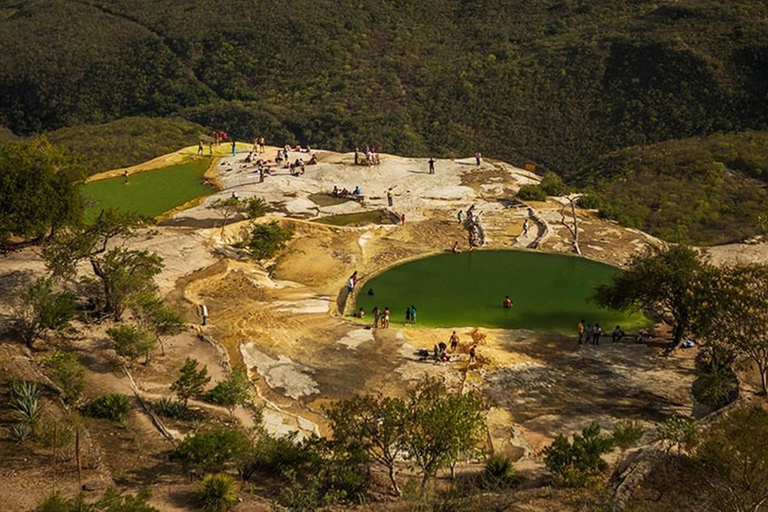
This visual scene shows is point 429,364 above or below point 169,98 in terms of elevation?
below

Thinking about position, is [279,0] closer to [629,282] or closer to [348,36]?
[348,36]

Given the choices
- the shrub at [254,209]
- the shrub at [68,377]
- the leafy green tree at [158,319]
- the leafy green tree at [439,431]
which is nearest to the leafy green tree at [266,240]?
the shrub at [254,209]

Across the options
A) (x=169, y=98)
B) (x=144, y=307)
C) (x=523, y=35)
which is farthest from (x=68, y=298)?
(x=523, y=35)

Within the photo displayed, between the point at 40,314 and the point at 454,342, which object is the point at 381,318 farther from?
the point at 40,314

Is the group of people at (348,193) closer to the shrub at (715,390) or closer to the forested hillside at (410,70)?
the shrub at (715,390)

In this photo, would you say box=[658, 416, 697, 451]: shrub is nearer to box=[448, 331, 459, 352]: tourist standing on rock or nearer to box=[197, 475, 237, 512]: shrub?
box=[448, 331, 459, 352]: tourist standing on rock

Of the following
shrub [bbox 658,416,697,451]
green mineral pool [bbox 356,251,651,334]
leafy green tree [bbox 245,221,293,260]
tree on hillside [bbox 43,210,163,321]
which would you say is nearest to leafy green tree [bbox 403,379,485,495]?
shrub [bbox 658,416,697,451]

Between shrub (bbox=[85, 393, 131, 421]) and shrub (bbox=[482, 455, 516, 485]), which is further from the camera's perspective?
shrub (bbox=[85, 393, 131, 421])
